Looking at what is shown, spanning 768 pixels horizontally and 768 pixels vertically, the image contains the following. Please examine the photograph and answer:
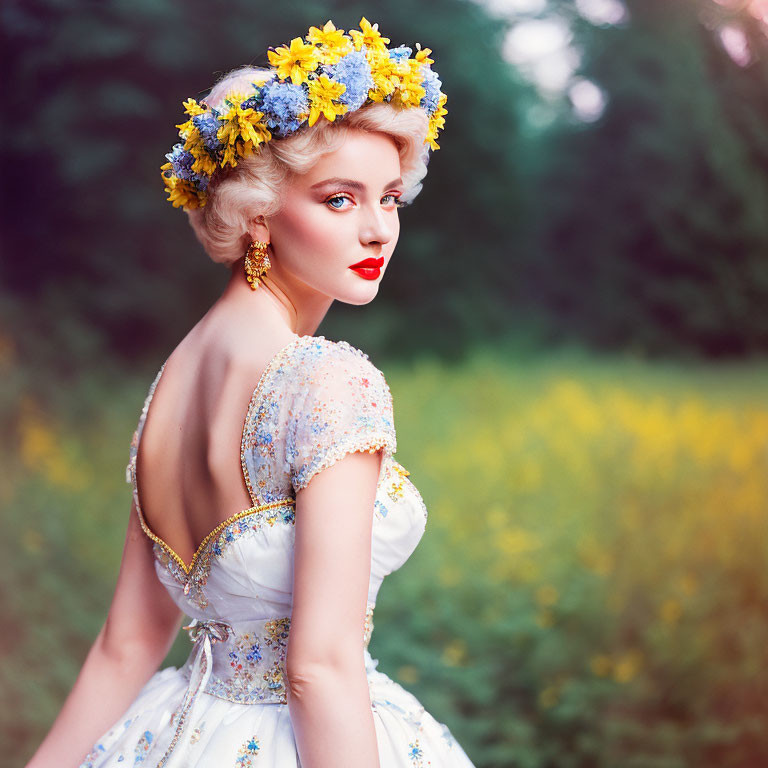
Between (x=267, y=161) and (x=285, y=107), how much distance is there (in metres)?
0.07

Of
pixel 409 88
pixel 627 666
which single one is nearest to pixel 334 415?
pixel 409 88

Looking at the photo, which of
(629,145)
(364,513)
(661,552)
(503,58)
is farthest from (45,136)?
(364,513)

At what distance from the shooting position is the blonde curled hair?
1171mm

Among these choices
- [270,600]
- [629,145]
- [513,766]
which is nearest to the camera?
[270,600]

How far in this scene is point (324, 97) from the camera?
116 cm

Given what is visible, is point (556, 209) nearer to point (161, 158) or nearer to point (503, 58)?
point (503, 58)

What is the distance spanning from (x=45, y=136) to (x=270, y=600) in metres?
3.29

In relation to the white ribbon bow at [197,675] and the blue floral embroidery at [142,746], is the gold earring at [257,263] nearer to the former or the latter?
the white ribbon bow at [197,675]

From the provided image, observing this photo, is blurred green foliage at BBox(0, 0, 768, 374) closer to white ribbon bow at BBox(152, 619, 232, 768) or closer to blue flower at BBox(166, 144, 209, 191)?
blue flower at BBox(166, 144, 209, 191)

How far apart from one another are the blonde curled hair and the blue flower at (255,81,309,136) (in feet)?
0.04

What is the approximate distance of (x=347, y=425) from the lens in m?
1.05

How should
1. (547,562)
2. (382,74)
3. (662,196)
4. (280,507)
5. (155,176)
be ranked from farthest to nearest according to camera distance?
1. (155,176)
2. (662,196)
3. (547,562)
4. (382,74)
5. (280,507)

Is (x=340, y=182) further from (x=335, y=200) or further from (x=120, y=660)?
(x=120, y=660)

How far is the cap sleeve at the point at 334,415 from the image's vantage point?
1.04m
